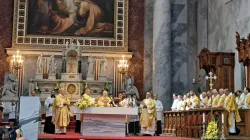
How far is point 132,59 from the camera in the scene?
898 inches

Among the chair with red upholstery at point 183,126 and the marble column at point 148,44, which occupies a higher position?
the marble column at point 148,44

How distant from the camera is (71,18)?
2247cm

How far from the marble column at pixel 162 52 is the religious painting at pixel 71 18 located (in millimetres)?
2529

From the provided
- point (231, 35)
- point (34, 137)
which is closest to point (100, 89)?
point (231, 35)

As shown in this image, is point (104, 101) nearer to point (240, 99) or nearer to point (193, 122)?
point (193, 122)

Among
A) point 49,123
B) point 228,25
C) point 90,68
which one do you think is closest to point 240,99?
point 228,25

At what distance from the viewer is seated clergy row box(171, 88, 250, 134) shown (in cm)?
1484

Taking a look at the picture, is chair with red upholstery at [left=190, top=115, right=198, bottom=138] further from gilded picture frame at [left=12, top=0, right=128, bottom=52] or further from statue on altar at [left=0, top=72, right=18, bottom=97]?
statue on altar at [left=0, top=72, right=18, bottom=97]

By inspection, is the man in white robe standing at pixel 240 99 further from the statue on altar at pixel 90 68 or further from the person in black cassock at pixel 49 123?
the statue on altar at pixel 90 68

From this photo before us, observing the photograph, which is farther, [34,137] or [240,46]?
[240,46]

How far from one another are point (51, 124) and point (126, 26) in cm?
793

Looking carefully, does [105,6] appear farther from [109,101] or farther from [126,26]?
[109,101]

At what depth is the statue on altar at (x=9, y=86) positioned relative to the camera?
19.9 m

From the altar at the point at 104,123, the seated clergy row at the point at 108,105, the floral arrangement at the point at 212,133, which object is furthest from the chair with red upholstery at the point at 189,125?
the floral arrangement at the point at 212,133
